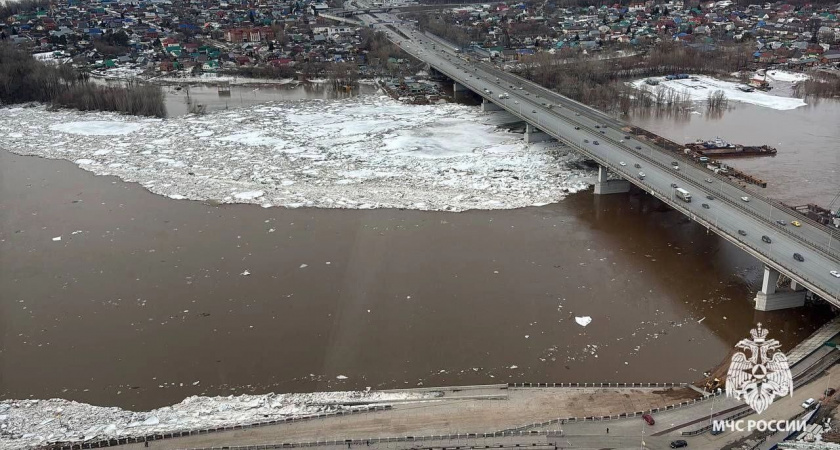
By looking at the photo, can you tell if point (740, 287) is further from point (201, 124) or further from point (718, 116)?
point (201, 124)

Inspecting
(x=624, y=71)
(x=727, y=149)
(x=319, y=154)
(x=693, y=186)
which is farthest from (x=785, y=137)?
(x=319, y=154)

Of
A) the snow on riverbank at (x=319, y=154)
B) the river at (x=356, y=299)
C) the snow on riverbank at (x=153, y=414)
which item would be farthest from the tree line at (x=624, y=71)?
the snow on riverbank at (x=153, y=414)

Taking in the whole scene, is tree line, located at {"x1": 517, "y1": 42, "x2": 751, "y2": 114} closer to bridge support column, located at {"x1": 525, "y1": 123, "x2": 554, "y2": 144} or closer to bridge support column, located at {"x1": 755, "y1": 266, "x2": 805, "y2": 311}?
bridge support column, located at {"x1": 525, "y1": 123, "x2": 554, "y2": 144}

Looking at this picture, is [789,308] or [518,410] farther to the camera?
[789,308]

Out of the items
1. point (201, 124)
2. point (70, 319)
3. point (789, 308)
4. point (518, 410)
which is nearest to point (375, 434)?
point (518, 410)

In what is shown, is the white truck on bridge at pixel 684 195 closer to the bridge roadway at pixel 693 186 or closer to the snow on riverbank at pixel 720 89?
the bridge roadway at pixel 693 186

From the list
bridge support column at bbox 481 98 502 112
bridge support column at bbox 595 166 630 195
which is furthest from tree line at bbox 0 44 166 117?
bridge support column at bbox 595 166 630 195

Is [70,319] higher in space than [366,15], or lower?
lower
